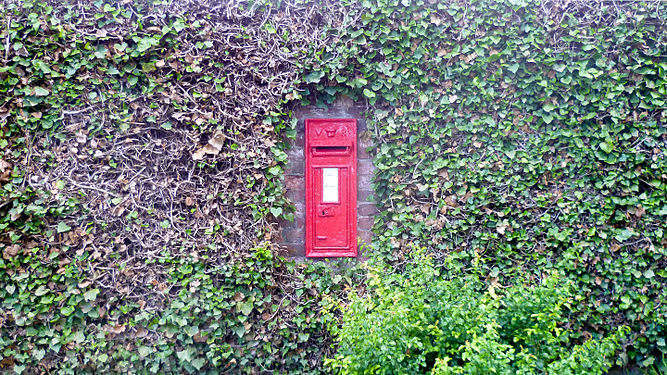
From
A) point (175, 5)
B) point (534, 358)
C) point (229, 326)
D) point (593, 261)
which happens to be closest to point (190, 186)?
point (229, 326)

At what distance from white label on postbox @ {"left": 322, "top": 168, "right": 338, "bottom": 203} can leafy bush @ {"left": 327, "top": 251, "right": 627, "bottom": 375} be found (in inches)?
45.5

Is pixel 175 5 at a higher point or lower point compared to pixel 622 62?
higher

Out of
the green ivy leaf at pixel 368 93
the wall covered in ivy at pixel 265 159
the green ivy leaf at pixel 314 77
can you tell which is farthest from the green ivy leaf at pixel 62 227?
the green ivy leaf at pixel 368 93

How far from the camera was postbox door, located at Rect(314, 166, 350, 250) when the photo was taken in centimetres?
412

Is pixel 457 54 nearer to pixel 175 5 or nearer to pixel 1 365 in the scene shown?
pixel 175 5

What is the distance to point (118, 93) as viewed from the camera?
3777 mm

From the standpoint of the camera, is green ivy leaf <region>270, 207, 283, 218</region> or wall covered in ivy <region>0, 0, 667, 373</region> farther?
green ivy leaf <region>270, 207, 283, 218</region>

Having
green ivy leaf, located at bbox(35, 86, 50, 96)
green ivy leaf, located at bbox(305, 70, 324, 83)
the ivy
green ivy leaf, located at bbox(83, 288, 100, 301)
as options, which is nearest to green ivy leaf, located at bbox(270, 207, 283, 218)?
the ivy

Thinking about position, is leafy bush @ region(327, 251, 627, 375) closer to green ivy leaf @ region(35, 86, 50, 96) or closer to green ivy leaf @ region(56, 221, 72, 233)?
green ivy leaf @ region(56, 221, 72, 233)

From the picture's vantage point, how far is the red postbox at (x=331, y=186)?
162 inches

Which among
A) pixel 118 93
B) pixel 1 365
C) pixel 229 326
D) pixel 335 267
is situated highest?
pixel 118 93

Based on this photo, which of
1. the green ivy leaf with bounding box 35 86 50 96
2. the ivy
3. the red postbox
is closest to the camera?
the green ivy leaf with bounding box 35 86 50 96

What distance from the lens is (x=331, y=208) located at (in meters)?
4.12

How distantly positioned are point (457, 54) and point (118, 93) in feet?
9.00
